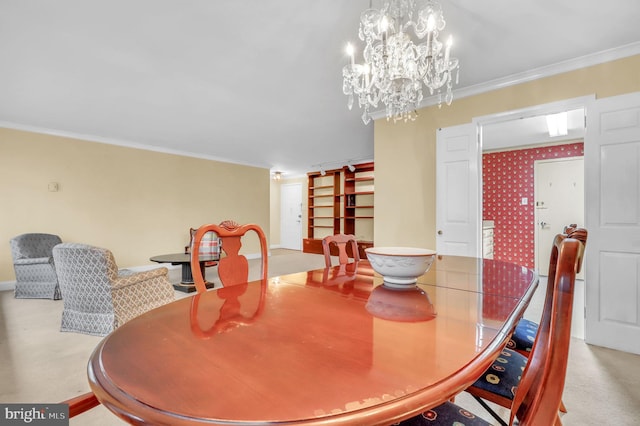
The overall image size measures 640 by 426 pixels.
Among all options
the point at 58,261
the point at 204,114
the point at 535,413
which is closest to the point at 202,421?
the point at 535,413

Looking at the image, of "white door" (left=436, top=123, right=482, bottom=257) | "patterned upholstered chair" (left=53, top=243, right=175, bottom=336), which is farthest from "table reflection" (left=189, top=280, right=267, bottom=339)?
"white door" (left=436, top=123, right=482, bottom=257)

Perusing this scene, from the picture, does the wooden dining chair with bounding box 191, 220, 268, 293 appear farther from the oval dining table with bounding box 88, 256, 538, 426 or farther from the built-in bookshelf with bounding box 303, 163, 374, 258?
the built-in bookshelf with bounding box 303, 163, 374, 258

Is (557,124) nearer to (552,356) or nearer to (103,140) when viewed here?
(552,356)

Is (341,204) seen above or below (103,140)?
below

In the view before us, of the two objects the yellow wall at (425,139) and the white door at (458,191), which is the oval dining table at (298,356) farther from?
the yellow wall at (425,139)

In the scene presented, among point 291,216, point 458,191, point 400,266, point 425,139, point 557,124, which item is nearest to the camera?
point 400,266

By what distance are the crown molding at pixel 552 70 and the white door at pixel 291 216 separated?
6.48m

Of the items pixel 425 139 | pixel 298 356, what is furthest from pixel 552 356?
pixel 425 139

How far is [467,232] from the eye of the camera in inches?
126

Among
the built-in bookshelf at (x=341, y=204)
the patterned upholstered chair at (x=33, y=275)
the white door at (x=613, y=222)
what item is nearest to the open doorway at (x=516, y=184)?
the white door at (x=613, y=222)

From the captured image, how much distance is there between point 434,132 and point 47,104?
4.66m

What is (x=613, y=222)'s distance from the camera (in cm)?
251

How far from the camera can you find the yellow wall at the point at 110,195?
444cm

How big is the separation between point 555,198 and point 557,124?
1.53 meters
